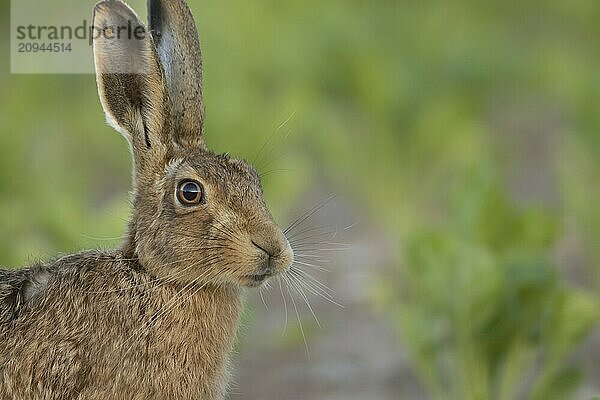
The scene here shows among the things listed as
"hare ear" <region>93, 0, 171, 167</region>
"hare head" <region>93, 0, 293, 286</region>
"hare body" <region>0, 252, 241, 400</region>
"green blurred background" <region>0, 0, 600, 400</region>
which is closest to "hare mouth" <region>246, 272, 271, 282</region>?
"hare head" <region>93, 0, 293, 286</region>

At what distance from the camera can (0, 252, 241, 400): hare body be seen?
4.43 m

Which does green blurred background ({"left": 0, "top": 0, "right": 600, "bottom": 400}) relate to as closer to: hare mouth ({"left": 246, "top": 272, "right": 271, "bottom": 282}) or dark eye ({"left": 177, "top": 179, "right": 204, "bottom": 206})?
dark eye ({"left": 177, "top": 179, "right": 204, "bottom": 206})

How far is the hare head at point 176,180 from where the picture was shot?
4.40 meters

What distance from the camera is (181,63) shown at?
484cm

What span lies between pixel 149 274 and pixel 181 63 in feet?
2.60

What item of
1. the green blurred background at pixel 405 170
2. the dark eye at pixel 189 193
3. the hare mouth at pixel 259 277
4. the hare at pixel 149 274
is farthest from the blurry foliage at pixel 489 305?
the dark eye at pixel 189 193

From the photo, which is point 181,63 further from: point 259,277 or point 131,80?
point 259,277

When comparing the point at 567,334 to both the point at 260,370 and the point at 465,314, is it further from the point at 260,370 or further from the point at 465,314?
the point at 260,370

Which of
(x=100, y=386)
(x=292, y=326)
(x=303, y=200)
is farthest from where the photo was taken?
(x=303, y=200)

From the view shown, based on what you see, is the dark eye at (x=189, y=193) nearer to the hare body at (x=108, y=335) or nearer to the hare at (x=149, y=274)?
the hare at (x=149, y=274)

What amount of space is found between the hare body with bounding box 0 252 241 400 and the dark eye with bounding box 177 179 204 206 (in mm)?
289

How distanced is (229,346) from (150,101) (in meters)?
0.89

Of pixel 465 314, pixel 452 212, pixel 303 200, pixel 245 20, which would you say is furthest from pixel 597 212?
pixel 245 20

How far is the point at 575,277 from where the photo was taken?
771cm
